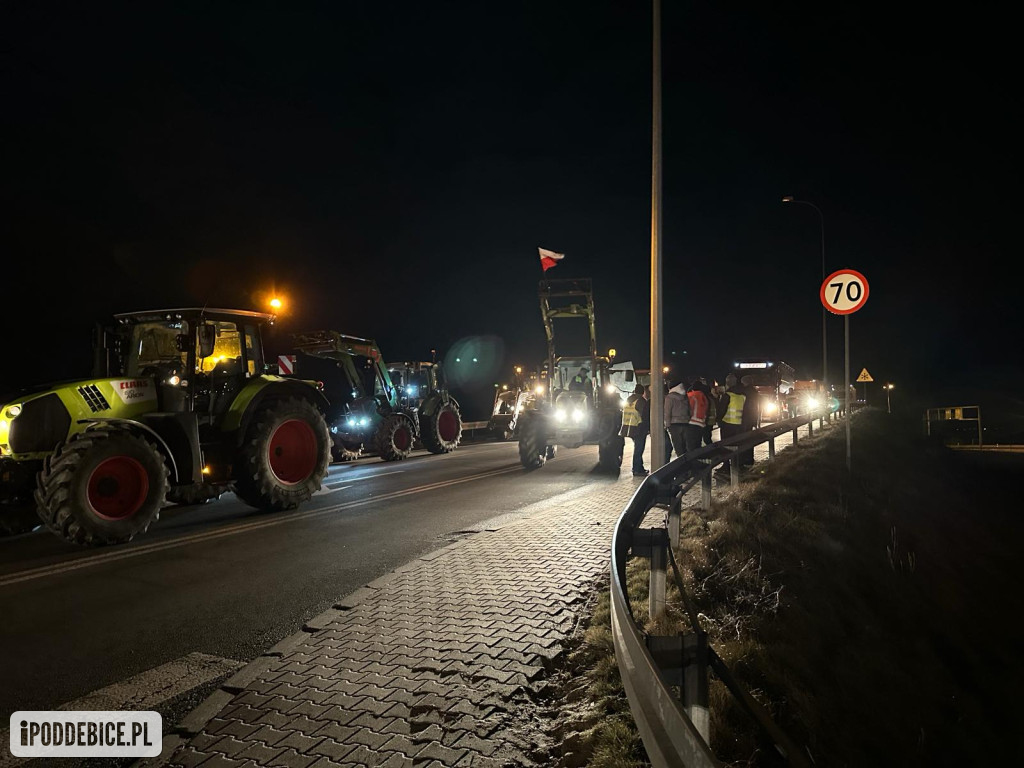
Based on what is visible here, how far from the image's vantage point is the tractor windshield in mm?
9781

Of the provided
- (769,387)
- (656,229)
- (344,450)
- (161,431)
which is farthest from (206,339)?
(769,387)

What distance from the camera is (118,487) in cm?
805

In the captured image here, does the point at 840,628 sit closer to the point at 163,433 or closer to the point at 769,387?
the point at 163,433

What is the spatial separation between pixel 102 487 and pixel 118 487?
0.58ft

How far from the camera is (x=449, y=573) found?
253 inches

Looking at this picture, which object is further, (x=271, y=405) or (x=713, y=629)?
(x=271, y=405)

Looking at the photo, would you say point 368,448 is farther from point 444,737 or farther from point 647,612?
point 444,737

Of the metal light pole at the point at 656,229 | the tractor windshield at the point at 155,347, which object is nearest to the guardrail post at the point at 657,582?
the metal light pole at the point at 656,229

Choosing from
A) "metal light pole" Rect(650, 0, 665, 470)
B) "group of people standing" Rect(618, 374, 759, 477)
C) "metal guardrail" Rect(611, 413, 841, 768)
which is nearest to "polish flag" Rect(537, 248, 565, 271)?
"group of people standing" Rect(618, 374, 759, 477)

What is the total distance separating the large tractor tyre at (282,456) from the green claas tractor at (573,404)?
543cm

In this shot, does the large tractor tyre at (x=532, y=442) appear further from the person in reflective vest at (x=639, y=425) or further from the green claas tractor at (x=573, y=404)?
the person in reflective vest at (x=639, y=425)

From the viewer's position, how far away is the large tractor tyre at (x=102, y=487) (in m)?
7.42

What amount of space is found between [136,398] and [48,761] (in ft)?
20.5

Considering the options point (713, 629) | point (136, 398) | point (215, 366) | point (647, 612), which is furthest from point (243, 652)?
point (215, 366)
